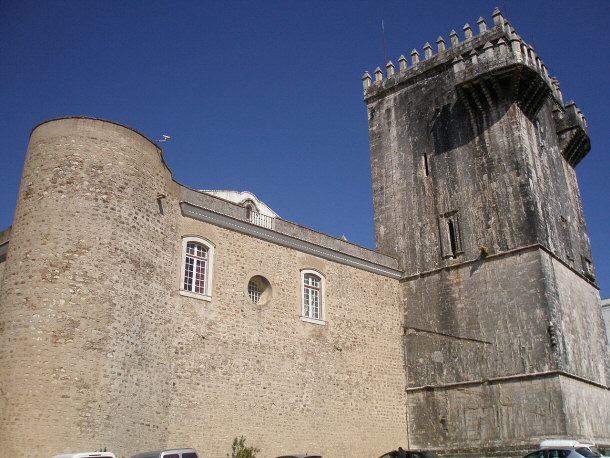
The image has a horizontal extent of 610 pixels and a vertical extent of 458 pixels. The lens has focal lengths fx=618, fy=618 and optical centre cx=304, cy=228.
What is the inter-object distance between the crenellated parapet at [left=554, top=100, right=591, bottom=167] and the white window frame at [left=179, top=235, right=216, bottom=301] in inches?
640

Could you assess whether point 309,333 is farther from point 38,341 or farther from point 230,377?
point 38,341

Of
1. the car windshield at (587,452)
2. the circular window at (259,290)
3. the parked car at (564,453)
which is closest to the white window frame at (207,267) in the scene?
the circular window at (259,290)

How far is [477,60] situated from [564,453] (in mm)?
14616

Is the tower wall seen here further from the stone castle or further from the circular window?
the circular window

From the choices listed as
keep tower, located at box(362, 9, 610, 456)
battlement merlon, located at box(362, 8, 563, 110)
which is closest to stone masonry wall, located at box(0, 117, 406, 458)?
keep tower, located at box(362, 9, 610, 456)

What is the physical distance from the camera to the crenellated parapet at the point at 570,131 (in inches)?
1014

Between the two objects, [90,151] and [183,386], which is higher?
[90,151]

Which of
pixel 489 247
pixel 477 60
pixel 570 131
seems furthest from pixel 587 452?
pixel 570 131

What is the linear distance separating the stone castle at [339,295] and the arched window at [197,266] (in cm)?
6

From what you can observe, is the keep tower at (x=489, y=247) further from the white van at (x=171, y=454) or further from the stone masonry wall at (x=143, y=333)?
the white van at (x=171, y=454)

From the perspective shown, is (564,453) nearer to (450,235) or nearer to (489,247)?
(489,247)

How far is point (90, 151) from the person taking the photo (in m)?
15.5

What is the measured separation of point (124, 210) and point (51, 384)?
459 cm

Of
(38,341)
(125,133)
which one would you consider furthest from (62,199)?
(38,341)
